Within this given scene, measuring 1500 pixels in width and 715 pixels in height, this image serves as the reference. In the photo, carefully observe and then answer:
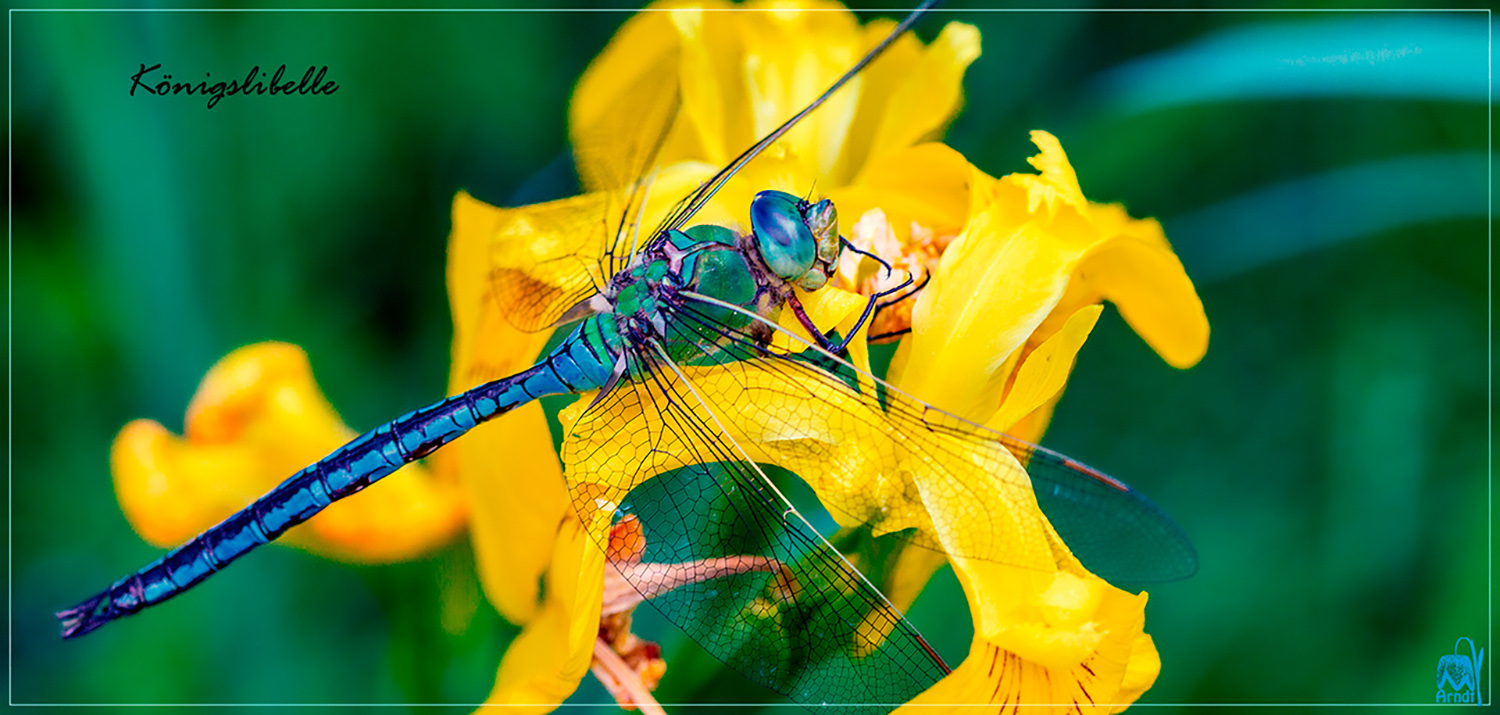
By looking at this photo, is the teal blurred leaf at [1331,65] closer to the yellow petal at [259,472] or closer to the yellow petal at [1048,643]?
the yellow petal at [1048,643]

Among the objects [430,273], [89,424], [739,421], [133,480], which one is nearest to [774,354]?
[739,421]

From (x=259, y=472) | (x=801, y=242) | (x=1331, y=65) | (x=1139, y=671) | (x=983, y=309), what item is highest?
(x=259, y=472)

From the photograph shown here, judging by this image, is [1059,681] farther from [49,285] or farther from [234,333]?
[49,285]

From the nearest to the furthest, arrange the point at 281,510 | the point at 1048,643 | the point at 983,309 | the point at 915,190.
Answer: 1. the point at 1048,643
2. the point at 983,309
3. the point at 915,190
4. the point at 281,510

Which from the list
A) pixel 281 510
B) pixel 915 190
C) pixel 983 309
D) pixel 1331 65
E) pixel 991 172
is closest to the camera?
pixel 983 309

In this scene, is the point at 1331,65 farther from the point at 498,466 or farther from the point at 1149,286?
the point at 498,466

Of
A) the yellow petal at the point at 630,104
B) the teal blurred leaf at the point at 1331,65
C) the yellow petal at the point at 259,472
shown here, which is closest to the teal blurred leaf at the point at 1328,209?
the teal blurred leaf at the point at 1331,65

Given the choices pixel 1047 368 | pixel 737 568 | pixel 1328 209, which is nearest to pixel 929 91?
pixel 1047 368

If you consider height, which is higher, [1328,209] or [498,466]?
[498,466]

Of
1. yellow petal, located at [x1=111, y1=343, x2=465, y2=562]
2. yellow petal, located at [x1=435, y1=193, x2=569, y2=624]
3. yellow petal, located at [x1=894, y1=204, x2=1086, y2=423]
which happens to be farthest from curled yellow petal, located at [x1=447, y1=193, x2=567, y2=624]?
yellow petal, located at [x1=894, y1=204, x2=1086, y2=423]
